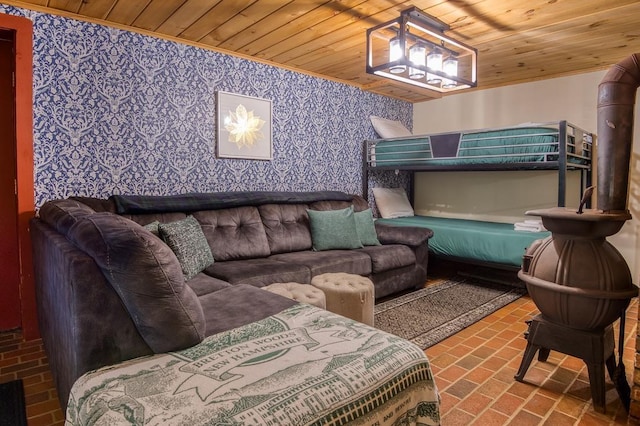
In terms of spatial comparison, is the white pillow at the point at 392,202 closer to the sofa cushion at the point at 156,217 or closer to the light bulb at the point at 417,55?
the light bulb at the point at 417,55

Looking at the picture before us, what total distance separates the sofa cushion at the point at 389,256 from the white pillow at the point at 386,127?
1802 millimetres

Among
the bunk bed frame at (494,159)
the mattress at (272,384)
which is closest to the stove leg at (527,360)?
the mattress at (272,384)

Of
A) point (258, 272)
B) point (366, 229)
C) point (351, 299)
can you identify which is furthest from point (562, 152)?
point (258, 272)

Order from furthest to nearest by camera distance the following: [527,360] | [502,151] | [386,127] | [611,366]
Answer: [386,127]
[502,151]
[527,360]
[611,366]

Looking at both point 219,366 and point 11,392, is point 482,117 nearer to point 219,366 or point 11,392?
point 219,366

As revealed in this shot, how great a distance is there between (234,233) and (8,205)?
1.66 meters

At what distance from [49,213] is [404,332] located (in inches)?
90.9

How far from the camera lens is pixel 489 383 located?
6.67 feet

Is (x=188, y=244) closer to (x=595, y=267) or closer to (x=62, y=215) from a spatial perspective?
(x=62, y=215)

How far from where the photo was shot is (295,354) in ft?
4.16

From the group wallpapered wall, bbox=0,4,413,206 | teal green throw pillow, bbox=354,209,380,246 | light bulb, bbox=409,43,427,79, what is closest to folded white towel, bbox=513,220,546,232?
teal green throw pillow, bbox=354,209,380,246

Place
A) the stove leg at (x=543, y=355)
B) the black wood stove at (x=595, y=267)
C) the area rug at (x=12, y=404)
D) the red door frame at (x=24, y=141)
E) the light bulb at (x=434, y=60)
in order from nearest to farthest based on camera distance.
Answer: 1. the area rug at (x=12, y=404)
2. the black wood stove at (x=595, y=267)
3. the stove leg at (x=543, y=355)
4. the red door frame at (x=24, y=141)
5. the light bulb at (x=434, y=60)

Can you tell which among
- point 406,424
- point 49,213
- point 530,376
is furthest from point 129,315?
point 530,376

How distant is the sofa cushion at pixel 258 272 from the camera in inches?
100
